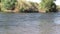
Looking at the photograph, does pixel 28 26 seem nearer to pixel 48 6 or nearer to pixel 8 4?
pixel 48 6

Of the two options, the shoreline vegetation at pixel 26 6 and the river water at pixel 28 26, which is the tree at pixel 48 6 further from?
the river water at pixel 28 26

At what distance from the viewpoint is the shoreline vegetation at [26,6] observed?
5653 cm

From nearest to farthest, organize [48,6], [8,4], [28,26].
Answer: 1. [28,26]
2. [48,6]
3. [8,4]

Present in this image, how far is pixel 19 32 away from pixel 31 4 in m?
38.2

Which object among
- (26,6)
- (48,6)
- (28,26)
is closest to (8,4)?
(26,6)

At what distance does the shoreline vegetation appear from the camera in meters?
56.5

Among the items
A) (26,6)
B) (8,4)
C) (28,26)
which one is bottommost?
(26,6)

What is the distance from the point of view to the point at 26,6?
→ 58156mm

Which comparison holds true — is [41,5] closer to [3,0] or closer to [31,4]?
[31,4]

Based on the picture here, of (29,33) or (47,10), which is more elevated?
(29,33)

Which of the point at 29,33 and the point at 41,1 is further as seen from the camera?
the point at 41,1

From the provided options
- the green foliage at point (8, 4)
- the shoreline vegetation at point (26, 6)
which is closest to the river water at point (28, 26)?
the shoreline vegetation at point (26, 6)

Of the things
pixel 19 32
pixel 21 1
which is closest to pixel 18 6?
pixel 21 1

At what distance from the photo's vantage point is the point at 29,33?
20750 millimetres
